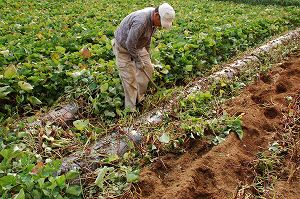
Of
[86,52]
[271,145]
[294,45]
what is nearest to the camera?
[271,145]

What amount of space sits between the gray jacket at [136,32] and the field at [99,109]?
0.61 m

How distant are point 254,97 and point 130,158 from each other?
2.40 m

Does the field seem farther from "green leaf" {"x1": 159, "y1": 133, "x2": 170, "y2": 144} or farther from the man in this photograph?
the man

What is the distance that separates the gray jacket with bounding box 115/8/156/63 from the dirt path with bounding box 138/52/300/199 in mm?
1380

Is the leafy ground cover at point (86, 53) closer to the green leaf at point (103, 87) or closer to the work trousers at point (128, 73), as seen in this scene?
the green leaf at point (103, 87)

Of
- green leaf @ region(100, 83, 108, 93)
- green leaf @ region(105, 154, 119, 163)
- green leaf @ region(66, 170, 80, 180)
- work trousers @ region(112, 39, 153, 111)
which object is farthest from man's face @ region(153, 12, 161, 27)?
green leaf @ region(66, 170, 80, 180)

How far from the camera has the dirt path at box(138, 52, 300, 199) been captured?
3457 mm

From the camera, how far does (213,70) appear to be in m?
6.39

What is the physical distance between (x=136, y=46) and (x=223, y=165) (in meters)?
1.85

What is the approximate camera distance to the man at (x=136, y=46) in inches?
175

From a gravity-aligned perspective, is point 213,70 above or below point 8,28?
below

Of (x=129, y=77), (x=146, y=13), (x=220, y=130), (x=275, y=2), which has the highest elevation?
(x=146, y=13)

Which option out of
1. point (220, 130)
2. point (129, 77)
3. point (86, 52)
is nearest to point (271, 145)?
point (220, 130)

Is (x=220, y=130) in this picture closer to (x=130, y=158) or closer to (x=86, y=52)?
(x=130, y=158)
